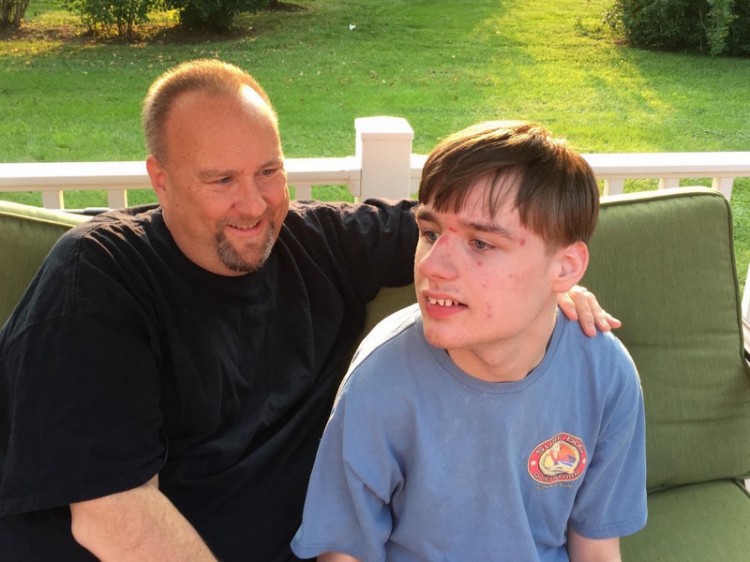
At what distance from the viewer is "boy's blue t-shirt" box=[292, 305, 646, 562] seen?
1508 millimetres

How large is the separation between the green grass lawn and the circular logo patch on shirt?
3521 mm

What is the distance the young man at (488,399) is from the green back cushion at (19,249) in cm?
88

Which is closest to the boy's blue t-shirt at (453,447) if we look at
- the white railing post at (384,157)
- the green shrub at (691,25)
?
the white railing post at (384,157)

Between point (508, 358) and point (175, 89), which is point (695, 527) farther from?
point (175, 89)

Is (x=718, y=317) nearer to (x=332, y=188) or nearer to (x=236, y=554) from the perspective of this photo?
(x=236, y=554)

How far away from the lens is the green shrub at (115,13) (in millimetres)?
8867

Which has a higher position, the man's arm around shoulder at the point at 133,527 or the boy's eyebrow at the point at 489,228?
the boy's eyebrow at the point at 489,228

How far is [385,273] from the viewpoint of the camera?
2066 millimetres

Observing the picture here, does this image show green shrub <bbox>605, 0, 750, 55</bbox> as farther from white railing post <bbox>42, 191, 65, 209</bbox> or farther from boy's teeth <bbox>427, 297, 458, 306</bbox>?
boy's teeth <bbox>427, 297, 458, 306</bbox>

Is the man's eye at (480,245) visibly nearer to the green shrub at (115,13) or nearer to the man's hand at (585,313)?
the man's hand at (585,313)

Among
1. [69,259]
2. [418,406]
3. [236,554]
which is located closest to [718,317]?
[418,406]

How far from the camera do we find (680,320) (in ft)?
7.29

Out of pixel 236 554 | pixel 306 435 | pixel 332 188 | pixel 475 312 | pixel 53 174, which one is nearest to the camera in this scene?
pixel 475 312

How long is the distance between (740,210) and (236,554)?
179 inches
